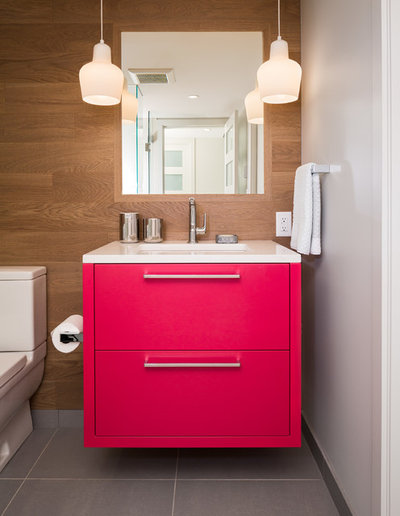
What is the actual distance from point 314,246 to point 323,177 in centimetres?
26

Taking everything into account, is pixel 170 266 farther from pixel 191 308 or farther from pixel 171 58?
pixel 171 58

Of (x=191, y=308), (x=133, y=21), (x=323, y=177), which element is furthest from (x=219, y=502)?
(x=133, y=21)

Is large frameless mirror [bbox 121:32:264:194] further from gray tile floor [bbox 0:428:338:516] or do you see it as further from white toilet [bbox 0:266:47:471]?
gray tile floor [bbox 0:428:338:516]

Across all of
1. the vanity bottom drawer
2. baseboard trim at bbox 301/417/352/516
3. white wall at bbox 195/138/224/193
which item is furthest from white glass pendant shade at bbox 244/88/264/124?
baseboard trim at bbox 301/417/352/516

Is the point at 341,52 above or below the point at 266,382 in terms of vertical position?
above

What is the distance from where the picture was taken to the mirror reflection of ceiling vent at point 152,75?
2.08 metres

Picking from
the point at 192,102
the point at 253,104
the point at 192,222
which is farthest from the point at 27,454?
the point at 253,104

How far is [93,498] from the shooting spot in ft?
5.17

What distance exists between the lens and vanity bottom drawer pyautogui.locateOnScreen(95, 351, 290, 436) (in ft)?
4.99

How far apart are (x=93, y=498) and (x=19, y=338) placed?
2.28ft

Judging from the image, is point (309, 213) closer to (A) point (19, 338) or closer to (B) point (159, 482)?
(B) point (159, 482)

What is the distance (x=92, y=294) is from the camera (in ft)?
4.98

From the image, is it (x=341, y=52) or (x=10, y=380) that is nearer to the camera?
(x=341, y=52)

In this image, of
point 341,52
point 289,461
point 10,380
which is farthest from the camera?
point 289,461
